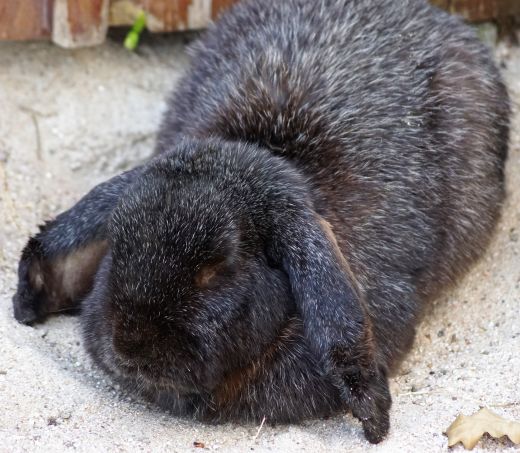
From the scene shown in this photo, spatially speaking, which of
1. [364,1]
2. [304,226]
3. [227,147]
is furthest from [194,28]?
[304,226]

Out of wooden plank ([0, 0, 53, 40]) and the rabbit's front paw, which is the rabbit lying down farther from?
wooden plank ([0, 0, 53, 40])

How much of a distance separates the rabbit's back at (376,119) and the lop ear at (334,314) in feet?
1.44

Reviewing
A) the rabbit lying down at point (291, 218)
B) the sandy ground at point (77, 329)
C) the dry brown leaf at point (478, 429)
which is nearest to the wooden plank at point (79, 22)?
the sandy ground at point (77, 329)

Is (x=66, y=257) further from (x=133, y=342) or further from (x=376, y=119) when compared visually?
(x=376, y=119)

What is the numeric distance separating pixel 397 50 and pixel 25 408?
234 cm

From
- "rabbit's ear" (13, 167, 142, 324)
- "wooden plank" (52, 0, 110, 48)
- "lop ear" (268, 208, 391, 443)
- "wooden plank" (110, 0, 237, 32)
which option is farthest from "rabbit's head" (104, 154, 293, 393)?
"wooden plank" (110, 0, 237, 32)

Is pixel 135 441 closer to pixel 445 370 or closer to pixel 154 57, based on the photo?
pixel 445 370

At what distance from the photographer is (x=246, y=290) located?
3846 millimetres

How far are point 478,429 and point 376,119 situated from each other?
4.86 feet

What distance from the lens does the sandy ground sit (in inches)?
153

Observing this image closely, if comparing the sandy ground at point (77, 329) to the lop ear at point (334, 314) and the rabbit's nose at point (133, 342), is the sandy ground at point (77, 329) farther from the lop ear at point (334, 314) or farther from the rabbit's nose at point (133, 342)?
the rabbit's nose at point (133, 342)

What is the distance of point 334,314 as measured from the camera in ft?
12.4

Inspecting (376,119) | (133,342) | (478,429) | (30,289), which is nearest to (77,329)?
(30,289)

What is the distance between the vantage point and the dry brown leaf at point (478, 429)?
3.82 m
